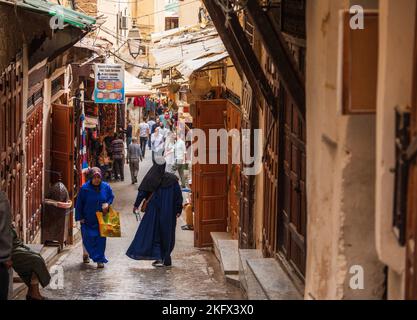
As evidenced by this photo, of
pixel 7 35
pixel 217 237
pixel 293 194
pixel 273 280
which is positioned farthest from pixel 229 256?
pixel 273 280

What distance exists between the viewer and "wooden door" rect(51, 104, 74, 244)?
15648 mm

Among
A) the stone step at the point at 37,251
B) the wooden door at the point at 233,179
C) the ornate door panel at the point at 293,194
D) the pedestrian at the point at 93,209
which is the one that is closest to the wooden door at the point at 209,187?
the wooden door at the point at 233,179

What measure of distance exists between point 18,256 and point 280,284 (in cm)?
308

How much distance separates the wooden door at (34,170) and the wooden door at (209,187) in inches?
95.5

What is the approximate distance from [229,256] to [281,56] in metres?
6.05

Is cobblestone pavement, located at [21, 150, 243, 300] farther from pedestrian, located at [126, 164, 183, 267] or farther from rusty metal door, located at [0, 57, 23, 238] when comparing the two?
rusty metal door, located at [0, 57, 23, 238]

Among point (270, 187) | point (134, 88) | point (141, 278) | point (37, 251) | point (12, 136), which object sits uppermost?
point (134, 88)

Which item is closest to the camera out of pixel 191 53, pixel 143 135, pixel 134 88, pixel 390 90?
pixel 390 90

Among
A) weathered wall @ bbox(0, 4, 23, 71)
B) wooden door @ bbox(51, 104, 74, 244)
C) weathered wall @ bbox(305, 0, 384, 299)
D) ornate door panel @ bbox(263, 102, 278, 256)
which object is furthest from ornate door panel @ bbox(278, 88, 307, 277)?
wooden door @ bbox(51, 104, 74, 244)

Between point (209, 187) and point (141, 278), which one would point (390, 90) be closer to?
point (141, 278)

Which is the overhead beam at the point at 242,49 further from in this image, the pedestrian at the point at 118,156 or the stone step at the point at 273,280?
the pedestrian at the point at 118,156

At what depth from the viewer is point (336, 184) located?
4980 millimetres

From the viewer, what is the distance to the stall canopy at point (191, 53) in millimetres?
14000

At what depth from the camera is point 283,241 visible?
873 centimetres
